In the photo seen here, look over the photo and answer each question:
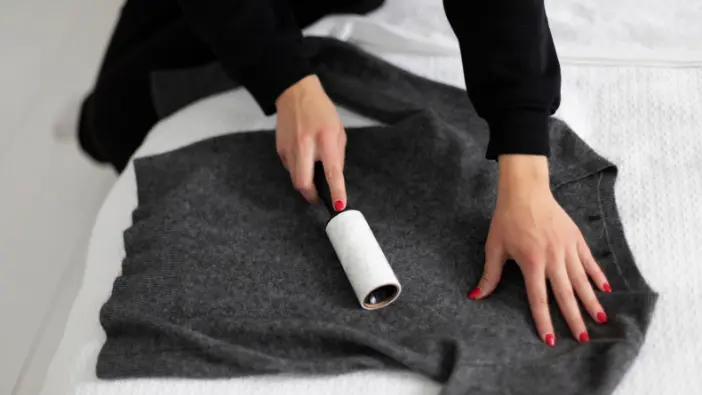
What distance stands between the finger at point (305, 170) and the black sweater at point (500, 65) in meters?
0.10

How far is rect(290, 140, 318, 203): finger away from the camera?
2.77ft

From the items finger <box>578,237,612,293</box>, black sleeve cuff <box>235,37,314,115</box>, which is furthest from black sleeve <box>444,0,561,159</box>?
black sleeve cuff <box>235,37,314,115</box>

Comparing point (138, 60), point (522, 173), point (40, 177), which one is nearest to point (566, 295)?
point (522, 173)

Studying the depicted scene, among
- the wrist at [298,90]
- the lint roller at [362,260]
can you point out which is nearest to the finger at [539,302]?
the lint roller at [362,260]

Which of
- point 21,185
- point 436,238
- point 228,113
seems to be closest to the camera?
point 436,238

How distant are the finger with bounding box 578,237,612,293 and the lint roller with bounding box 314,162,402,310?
19 cm

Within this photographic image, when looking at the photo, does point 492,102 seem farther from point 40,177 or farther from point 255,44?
point 40,177

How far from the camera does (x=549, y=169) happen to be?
2.84 ft

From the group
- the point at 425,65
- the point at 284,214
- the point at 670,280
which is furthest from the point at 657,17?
the point at 284,214

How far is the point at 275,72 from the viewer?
0.92 metres

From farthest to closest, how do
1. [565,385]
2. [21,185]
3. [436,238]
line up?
[21,185]
[436,238]
[565,385]

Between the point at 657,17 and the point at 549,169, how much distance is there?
37 cm

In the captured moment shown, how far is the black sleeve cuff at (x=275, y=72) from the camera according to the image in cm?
92

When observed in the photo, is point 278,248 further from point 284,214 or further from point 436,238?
point 436,238
